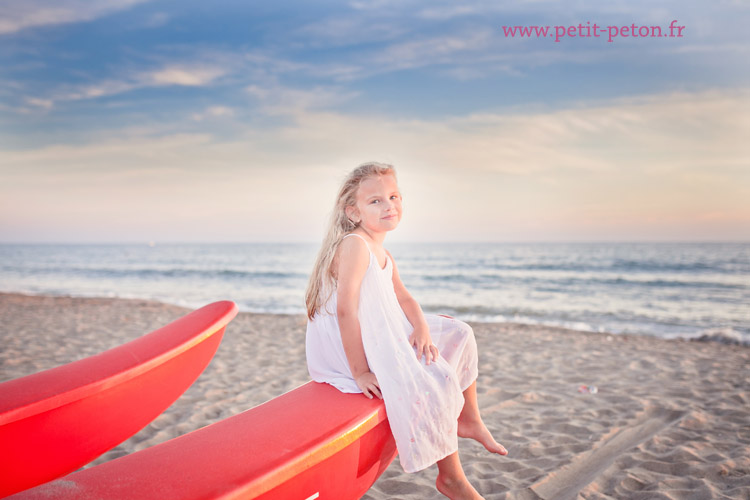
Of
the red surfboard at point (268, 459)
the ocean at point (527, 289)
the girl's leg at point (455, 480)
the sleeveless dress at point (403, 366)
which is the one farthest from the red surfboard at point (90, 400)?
the ocean at point (527, 289)

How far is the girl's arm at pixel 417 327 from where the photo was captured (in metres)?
2.03

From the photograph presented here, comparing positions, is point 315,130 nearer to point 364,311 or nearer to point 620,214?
point 364,311

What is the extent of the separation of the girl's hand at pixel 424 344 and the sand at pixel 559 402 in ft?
3.02

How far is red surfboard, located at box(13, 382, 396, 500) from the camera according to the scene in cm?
132

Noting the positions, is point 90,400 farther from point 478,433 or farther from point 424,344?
point 478,433

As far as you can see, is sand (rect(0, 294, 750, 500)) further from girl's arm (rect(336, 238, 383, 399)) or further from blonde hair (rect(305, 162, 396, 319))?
blonde hair (rect(305, 162, 396, 319))

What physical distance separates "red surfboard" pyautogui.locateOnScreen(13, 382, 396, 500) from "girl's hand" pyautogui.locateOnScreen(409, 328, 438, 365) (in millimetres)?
284

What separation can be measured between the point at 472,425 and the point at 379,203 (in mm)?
1121

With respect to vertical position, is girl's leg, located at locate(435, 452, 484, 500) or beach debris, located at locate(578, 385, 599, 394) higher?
girl's leg, located at locate(435, 452, 484, 500)

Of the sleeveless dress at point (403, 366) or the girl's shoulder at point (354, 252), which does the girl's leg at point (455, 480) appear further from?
the girl's shoulder at point (354, 252)

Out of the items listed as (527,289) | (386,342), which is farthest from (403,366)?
(527,289)

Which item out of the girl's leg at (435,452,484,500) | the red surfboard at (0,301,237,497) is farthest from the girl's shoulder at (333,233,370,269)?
the red surfboard at (0,301,237,497)

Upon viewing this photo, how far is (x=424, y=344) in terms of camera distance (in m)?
2.05

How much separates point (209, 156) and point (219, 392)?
12903 mm
